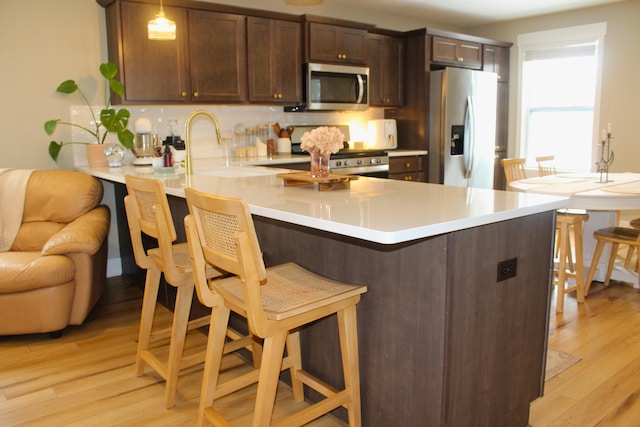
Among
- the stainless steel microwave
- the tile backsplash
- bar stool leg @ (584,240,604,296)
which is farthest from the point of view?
the stainless steel microwave

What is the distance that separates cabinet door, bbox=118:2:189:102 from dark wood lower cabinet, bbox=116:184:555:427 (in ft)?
8.20

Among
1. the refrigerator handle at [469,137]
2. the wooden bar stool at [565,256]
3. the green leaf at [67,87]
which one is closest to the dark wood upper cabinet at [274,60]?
the green leaf at [67,87]

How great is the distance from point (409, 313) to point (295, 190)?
0.88 m

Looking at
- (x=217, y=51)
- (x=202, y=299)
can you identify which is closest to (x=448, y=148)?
(x=217, y=51)

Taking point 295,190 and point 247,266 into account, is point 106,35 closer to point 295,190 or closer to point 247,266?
point 295,190

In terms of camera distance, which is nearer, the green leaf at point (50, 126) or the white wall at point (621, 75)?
the green leaf at point (50, 126)

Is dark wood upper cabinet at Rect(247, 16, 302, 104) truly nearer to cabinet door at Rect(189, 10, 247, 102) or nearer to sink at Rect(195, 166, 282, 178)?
cabinet door at Rect(189, 10, 247, 102)

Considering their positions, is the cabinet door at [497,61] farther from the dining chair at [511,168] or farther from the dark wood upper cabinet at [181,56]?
the dark wood upper cabinet at [181,56]

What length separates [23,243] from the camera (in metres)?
3.44

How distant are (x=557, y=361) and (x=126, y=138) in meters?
3.22

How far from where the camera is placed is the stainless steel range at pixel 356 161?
4.79 metres

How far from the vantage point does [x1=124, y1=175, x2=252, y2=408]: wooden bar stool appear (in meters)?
2.17

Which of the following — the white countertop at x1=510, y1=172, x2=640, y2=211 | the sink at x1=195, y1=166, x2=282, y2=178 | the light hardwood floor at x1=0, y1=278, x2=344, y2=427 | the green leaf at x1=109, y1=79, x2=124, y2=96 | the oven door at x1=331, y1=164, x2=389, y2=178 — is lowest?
the light hardwood floor at x1=0, y1=278, x2=344, y2=427

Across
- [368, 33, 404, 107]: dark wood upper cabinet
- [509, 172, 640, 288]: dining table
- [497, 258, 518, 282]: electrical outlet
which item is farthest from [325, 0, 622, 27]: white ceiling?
[497, 258, 518, 282]: electrical outlet
